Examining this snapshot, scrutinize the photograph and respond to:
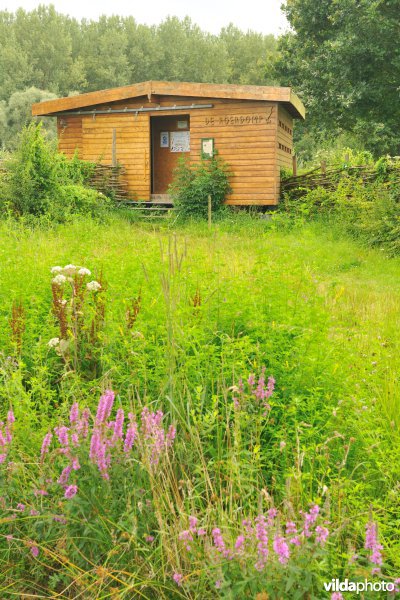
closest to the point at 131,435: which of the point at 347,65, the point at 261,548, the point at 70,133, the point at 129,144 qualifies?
the point at 261,548

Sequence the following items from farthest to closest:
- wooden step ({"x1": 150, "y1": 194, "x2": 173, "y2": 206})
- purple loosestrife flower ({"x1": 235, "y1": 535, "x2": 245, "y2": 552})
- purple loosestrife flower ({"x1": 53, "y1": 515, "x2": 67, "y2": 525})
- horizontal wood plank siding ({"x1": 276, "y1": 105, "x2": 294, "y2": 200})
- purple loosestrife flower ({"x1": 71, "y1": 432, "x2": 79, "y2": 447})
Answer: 1. wooden step ({"x1": 150, "y1": 194, "x2": 173, "y2": 206})
2. horizontal wood plank siding ({"x1": 276, "y1": 105, "x2": 294, "y2": 200})
3. purple loosestrife flower ({"x1": 71, "y1": 432, "x2": 79, "y2": 447})
4. purple loosestrife flower ({"x1": 53, "y1": 515, "x2": 67, "y2": 525})
5. purple loosestrife flower ({"x1": 235, "y1": 535, "x2": 245, "y2": 552})

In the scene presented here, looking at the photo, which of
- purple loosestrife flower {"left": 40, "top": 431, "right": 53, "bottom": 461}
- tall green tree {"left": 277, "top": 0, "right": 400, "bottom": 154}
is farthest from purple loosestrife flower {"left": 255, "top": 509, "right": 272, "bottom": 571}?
tall green tree {"left": 277, "top": 0, "right": 400, "bottom": 154}

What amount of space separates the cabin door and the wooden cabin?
0.03 metres

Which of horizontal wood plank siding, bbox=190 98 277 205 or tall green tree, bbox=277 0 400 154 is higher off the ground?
tall green tree, bbox=277 0 400 154

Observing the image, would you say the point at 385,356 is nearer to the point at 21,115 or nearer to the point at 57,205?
the point at 57,205

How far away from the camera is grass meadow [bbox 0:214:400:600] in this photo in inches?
91.3

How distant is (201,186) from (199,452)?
1547 centimetres

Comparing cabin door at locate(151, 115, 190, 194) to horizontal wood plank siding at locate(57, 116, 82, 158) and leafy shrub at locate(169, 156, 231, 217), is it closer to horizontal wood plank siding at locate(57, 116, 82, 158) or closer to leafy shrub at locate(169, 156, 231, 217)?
leafy shrub at locate(169, 156, 231, 217)

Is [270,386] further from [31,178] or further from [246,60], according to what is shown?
[246,60]

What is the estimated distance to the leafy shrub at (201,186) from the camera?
18.0 m

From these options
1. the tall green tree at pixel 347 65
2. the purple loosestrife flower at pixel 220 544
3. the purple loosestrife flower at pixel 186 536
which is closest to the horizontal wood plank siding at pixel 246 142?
the tall green tree at pixel 347 65

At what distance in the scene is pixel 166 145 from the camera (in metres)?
20.9

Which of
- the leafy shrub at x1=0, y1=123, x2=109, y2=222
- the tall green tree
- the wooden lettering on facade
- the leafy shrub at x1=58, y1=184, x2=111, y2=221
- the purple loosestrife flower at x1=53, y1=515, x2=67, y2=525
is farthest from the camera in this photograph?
the tall green tree

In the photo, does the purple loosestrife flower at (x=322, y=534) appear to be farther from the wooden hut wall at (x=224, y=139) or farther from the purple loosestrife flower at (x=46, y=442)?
the wooden hut wall at (x=224, y=139)
